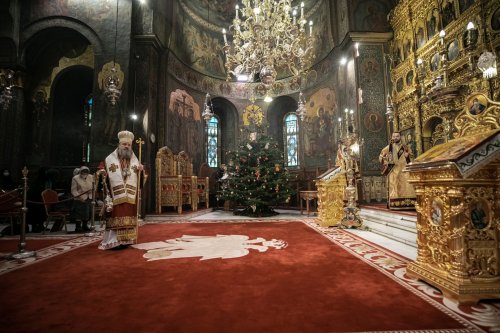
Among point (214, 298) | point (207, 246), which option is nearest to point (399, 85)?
point (207, 246)

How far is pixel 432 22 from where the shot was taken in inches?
324

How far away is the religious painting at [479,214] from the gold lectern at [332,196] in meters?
4.55

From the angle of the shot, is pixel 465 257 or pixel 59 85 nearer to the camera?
pixel 465 257

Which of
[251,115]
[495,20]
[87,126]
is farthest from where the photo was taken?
[251,115]

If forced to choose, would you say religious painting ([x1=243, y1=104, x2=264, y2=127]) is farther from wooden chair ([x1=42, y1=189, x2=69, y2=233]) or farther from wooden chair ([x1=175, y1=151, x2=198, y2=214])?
wooden chair ([x1=42, y1=189, x2=69, y2=233])

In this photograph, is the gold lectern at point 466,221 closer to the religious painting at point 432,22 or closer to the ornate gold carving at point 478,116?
the ornate gold carving at point 478,116

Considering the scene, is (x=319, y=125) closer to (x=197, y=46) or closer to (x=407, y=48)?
(x=407, y=48)

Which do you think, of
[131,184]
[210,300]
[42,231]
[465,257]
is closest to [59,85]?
[42,231]

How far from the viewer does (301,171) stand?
13.7 meters

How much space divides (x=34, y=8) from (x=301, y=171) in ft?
44.7

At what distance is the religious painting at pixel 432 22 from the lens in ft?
26.2

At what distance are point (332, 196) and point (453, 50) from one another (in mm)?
5586

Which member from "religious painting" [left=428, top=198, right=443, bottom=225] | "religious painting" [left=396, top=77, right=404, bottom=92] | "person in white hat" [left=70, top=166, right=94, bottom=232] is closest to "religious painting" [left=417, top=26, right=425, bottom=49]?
"religious painting" [left=396, top=77, right=404, bottom=92]

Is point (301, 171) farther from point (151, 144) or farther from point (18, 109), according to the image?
point (18, 109)
